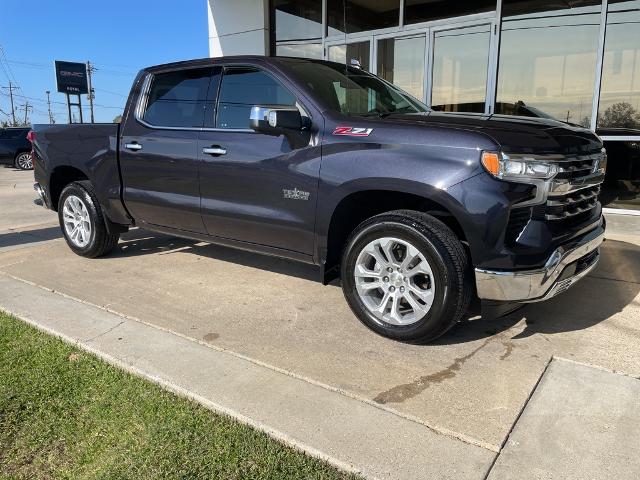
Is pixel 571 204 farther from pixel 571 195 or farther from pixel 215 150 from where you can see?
pixel 215 150

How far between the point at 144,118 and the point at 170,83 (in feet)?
1.31

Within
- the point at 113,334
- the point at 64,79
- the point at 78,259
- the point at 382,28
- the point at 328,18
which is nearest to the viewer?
the point at 113,334

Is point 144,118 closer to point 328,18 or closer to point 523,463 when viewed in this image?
point 523,463

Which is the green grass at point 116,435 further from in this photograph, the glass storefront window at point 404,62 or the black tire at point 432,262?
the glass storefront window at point 404,62

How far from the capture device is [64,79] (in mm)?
35062

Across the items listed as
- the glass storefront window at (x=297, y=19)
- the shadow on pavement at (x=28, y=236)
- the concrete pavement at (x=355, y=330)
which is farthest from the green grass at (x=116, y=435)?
the glass storefront window at (x=297, y=19)

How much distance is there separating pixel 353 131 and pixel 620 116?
19.0ft

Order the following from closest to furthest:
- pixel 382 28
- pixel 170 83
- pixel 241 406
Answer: pixel 241 406 < pixel 170 83 < pixel 382 28

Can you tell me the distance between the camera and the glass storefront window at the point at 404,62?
9.36 meters

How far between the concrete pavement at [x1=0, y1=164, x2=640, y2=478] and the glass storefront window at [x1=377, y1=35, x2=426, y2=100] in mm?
4898

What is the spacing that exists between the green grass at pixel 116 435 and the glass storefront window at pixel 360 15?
322 inches

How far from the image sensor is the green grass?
2.35 meters

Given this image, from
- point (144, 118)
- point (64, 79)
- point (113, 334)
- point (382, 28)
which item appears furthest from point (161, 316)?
point (64, 79)

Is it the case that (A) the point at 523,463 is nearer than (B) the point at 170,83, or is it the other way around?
(A) the point at 523,463
